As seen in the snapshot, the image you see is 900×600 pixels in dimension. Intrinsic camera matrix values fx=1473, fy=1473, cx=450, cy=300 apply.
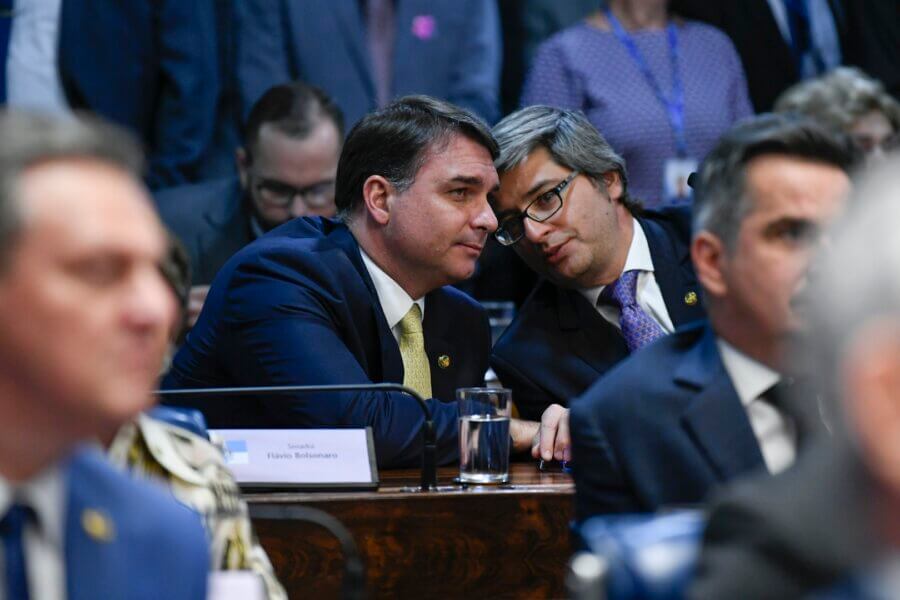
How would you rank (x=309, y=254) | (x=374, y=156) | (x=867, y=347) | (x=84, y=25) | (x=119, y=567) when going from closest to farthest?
(x=867, y=347)
(x=119, y=567)
(x=309, y=254)
(x=374, y=156)
(x=84, y=25)

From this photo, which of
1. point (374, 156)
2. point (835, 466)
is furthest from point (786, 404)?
point (374, 156)

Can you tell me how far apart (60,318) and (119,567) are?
0.33 metres

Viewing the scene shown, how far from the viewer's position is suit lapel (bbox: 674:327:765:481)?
215cm

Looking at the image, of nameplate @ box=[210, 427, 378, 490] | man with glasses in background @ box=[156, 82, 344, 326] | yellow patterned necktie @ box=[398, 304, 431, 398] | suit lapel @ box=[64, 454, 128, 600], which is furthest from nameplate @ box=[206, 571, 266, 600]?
man with glasses in background @ box=[156, 82, 344, 326]

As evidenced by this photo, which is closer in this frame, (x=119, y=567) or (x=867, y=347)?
(x=867, y=347)

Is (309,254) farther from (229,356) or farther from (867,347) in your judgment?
(867,347)

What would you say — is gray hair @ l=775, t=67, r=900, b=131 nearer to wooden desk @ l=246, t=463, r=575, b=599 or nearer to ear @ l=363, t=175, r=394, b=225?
ear @ l=363, t=175, r=394, b=225

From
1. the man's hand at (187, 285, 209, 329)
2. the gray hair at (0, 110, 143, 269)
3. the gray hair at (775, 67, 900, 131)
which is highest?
the gray hair at (775, 67, 900, 131)

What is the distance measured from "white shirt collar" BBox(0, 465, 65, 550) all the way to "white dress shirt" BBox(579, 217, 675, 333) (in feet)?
8.83

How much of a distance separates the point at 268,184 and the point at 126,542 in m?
3.58

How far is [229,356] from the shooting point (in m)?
3.87

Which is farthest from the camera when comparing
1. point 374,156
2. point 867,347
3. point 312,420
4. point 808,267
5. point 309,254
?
point 374,156

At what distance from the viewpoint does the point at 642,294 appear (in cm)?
420

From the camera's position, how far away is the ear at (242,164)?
5.19 meters
